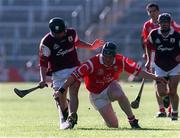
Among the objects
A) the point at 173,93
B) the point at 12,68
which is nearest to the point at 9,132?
the point at 173,93

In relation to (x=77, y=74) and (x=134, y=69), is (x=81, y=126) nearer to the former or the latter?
(x=77, y=74)

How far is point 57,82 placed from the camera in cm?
1405

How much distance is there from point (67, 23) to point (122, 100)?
36316mm

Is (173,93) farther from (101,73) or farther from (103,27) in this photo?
(103,27)

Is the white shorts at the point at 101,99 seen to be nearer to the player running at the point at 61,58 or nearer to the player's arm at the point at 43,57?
the player running at the point at 61,58

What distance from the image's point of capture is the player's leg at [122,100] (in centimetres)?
1345

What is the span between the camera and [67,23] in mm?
49562

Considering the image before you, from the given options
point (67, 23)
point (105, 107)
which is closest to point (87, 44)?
point (105, 107)

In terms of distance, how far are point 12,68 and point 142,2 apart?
944cm

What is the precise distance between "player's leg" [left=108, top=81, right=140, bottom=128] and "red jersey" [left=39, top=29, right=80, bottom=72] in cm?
88

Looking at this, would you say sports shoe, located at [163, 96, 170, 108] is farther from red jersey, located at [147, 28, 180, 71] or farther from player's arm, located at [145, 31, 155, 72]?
red jersey, located at [147, 28, 180, 71]

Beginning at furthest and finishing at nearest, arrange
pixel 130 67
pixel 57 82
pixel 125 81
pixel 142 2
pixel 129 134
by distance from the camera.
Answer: pixel 142 2 → pixel 125 81 → pixel 57 82 → pixel 130 67 → pixel 129 134

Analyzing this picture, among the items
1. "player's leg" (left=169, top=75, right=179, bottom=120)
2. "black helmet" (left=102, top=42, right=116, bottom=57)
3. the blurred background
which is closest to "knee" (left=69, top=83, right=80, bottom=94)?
"black helmet" (left=102, top=42, right=116, bottom=57)

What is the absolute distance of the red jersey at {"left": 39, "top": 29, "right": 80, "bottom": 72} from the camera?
13734 mm
